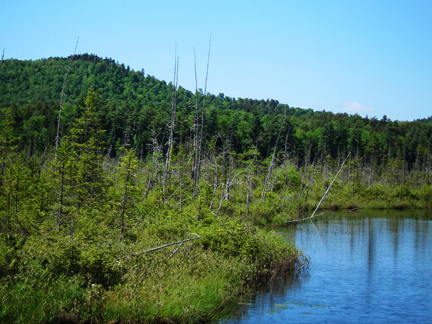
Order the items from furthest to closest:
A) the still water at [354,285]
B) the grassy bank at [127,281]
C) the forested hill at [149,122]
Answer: the forested hill at [149,122] → the still water at [354,285] → the grassy bank at [127,281]

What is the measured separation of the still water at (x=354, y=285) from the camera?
1536 cm

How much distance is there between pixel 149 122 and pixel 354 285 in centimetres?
7461

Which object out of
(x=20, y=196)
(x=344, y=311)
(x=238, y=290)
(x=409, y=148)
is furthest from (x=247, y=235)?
(x=409, y=148)

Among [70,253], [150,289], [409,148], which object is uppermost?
[409,148]

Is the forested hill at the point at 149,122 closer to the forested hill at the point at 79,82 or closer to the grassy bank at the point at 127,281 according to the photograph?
the forested hill at the point at 79,82

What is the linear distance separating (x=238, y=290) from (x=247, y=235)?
140 inches

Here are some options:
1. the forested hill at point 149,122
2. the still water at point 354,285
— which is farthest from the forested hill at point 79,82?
the still water at point 354,285

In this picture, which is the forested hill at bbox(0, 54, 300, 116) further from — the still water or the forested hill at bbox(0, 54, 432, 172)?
the still water

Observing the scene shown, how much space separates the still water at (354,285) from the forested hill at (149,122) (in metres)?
38.3

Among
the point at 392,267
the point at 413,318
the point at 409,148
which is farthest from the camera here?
the point at 409,148

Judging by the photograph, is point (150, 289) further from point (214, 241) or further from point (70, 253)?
point (214, 241)

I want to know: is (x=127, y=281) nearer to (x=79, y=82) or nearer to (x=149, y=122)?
(x=149, y=122)

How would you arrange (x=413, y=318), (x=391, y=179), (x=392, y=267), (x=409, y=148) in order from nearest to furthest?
1. (x=413, y=318)
2. (x=392, y=267)
3. (x=391, y=179)
4. (x=409, y=148)

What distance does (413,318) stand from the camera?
1558cm
